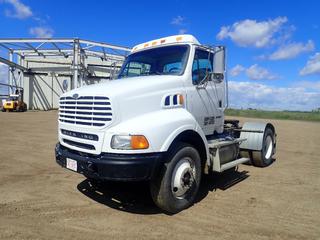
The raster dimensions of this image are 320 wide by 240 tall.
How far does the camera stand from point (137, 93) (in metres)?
5.39

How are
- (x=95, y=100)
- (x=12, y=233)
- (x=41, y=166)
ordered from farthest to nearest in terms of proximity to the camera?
(x=41, y=166)
(x=95, y=100)
(x=12, y=233)

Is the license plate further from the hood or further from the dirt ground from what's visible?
the hood

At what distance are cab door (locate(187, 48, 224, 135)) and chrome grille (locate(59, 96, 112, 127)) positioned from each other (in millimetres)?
1793

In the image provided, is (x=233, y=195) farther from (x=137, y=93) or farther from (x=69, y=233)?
(x=69, y=233)

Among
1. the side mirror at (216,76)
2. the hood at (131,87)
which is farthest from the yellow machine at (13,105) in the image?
the side mirror at (216,76)

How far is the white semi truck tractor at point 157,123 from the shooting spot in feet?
16.2

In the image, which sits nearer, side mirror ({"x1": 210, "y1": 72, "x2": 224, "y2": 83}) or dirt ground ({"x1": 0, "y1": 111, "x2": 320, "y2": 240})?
dirt ground ({"x1": 0, "y1": 111, "x2": 320, "y2": 240})

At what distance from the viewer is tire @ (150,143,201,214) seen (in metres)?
5.28

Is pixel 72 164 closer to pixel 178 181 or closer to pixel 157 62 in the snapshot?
pixel 178 181

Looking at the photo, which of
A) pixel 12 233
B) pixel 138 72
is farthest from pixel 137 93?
pixel 12 233

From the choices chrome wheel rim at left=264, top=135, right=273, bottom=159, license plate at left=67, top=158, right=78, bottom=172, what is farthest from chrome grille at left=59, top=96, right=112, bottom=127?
chrome wheel rim at left=264, top=135, right=273, bottom=159

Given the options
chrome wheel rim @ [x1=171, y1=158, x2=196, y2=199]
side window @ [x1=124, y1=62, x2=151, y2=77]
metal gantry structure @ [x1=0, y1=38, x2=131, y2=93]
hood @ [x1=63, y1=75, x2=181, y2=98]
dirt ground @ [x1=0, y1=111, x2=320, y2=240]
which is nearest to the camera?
dirt ground @ [x1=0, y1=111, x2=320, y2=240]

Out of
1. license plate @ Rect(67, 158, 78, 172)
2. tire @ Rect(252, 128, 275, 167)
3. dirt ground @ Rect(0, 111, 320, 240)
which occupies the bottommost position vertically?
dirt ground @ Rect(0, 111, 320, 240)

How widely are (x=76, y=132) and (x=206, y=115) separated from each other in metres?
2.70
